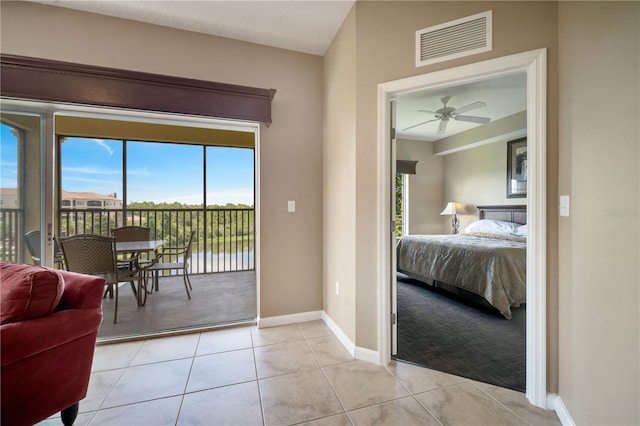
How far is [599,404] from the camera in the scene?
3.82ft

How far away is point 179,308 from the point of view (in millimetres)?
3094

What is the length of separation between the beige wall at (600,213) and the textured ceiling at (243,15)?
157 cm

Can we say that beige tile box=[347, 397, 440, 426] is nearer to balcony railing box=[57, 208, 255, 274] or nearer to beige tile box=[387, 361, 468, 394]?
beige tile box=[387, 361, 468, 394]

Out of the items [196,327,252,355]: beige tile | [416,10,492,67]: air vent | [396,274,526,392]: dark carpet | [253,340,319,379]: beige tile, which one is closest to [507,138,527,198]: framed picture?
[396,274,526,392]: dark carpet

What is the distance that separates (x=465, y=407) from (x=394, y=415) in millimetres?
436

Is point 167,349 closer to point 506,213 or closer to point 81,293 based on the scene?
point 81,293

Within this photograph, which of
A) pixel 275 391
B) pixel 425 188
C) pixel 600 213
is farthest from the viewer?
pixel 425 188

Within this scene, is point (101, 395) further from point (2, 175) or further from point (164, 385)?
point (2, 175)

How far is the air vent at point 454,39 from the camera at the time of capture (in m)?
1.63

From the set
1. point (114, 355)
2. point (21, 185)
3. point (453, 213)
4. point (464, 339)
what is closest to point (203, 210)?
point (21, 185)

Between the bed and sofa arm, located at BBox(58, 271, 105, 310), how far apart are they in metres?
3.30

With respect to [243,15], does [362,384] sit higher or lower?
lower

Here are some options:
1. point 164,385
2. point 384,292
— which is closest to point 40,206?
point 164,385

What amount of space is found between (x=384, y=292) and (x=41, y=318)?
1.90 meters
